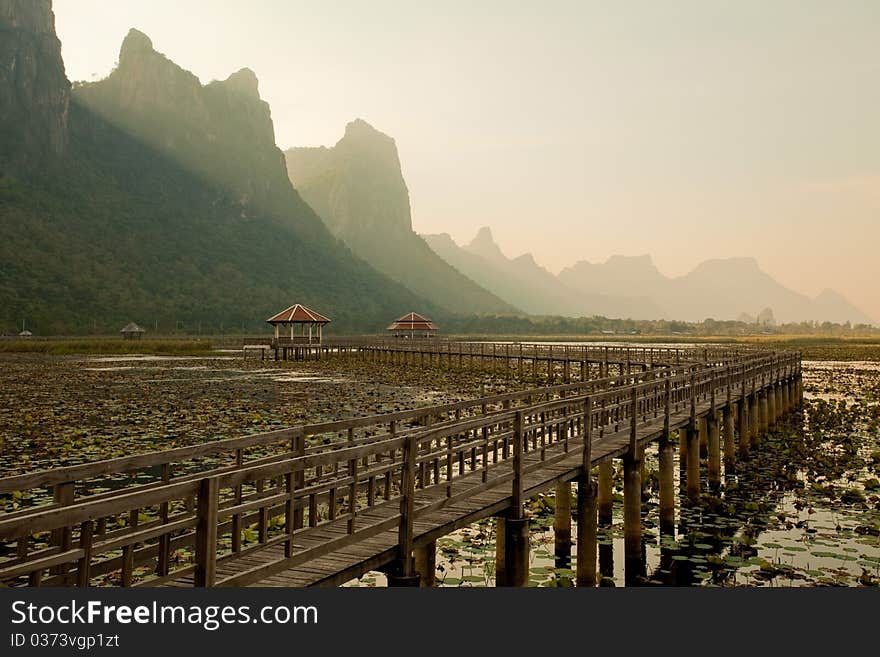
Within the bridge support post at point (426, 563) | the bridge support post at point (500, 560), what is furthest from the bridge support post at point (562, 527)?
the bridge support post at point (426, 563)

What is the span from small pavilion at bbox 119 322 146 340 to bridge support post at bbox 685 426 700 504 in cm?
9727

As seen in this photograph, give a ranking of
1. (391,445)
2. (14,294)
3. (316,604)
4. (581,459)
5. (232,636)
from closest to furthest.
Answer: (232,636), (316,604), (391,445), (581,459), (14,294)

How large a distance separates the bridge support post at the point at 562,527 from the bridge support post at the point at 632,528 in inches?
37.1

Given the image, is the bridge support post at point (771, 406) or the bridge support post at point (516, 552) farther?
the bridge support post at point (771, 406)

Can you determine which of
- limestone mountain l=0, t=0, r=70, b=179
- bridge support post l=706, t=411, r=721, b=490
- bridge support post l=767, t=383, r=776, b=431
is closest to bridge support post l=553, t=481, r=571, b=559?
bridge support post l=706, t=411, r=721, b=490

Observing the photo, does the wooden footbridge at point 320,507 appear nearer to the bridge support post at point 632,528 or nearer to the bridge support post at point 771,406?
the bridge support post at point 632,528

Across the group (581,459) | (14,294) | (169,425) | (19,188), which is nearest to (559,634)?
(581,459)

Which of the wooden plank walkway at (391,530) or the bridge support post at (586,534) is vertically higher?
the wooden plank walkway at (391,530)

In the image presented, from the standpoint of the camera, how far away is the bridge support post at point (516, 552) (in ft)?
29.7

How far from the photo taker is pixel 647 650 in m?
5.64

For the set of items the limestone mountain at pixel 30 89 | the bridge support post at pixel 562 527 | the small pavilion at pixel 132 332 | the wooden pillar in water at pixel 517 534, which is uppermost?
the limestone mountain at pixel 30 89

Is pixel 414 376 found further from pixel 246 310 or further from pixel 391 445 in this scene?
pixel 246 310

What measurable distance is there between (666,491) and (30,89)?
190057 mm

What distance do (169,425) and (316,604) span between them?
771 inches
